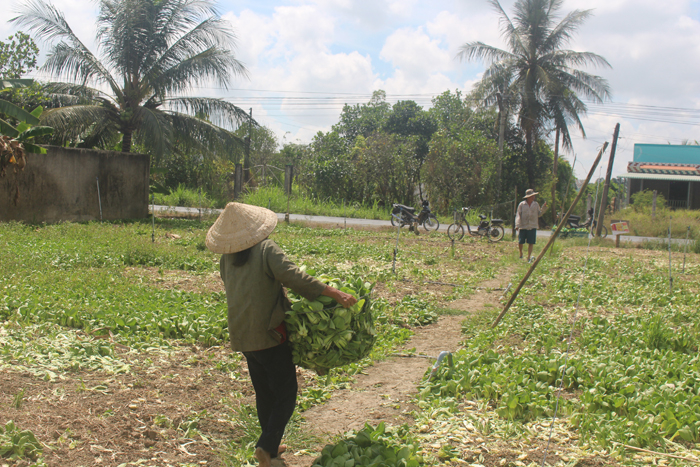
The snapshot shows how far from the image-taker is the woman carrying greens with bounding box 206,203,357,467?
10.0 ft

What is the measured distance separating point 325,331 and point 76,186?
1587 centimetres

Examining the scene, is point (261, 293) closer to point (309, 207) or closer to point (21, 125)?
point (21, 125)

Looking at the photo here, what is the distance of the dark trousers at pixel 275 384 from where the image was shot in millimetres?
3152

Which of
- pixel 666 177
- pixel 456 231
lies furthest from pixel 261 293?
pixel 666 177

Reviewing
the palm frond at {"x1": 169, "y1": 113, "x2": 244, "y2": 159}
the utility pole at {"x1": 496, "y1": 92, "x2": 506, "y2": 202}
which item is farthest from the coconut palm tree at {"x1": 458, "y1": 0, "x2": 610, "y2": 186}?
the palm frond at {"x1": 169, "y1": 113, "x2": 244, "y2": 159}

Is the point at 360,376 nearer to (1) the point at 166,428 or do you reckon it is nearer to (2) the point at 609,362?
(1) the point at 166,428

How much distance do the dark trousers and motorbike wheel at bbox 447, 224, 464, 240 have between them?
47.5ft

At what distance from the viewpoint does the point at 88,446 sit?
10.5ft

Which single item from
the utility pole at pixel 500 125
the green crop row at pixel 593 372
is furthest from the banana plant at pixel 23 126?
the utility pole at pixel 500 125

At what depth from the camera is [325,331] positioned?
317cm

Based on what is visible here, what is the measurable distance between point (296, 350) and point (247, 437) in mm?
851

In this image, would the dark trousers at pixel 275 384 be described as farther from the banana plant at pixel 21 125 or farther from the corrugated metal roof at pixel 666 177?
the corrugated metal roof at pixel 666 177

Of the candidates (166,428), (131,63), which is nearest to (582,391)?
(166,428)

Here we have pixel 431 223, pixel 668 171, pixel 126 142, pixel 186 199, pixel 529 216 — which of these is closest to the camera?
pixel 529 216
